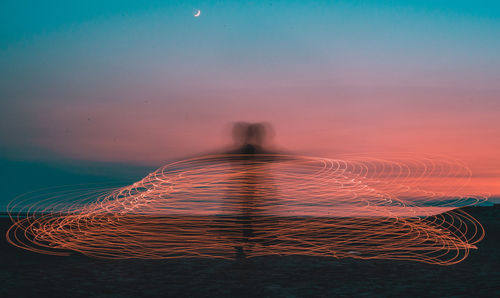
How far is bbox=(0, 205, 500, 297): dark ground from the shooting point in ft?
18.8

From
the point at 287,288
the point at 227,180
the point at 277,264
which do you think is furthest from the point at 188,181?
the point at 287,288

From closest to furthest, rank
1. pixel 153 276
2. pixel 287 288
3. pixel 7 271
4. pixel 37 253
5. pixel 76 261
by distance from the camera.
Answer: pixel 287 288, pixel 153 276, pixel 7 271, pixel 76 261, pixel 37 253

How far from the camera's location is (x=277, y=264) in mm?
8023

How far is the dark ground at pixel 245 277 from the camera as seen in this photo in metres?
5.73

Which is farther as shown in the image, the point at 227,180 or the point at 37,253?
the point at 37,253

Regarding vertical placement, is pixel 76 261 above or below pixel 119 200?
below

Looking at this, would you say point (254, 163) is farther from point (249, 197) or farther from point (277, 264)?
point (277, 264)

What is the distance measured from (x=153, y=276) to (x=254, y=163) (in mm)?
2309

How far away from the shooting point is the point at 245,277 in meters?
6.67

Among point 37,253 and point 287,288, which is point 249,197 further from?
point 37,253

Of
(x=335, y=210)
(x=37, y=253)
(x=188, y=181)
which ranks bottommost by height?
(x=37, y=253)

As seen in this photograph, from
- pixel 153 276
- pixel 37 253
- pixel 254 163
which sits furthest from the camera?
pixel 37 253

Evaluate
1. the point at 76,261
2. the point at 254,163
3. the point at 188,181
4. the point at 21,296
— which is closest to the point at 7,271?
the point at 76,261

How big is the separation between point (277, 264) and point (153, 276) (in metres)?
2.14
